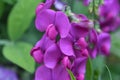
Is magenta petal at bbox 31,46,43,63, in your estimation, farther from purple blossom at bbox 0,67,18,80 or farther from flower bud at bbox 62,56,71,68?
purple blossom at bbox 0,67,18,80

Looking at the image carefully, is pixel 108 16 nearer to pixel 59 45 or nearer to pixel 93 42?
pixel 93 42

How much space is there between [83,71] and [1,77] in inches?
23.7

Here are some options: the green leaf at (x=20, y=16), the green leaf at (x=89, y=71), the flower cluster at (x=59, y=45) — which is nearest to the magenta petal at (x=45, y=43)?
the flower cluster at (x=59, y=45)

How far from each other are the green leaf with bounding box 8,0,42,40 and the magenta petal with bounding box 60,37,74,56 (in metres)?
0.48

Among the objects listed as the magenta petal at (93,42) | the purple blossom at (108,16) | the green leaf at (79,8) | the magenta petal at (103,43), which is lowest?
the purple blossom at (108,16)

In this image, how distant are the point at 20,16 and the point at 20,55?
0.50ft

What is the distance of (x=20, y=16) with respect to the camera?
5.11 feet

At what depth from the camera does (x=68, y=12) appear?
1.05 metres

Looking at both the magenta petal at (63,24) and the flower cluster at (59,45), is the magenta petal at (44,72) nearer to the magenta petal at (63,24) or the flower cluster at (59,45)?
the flower cluster at (59,45)

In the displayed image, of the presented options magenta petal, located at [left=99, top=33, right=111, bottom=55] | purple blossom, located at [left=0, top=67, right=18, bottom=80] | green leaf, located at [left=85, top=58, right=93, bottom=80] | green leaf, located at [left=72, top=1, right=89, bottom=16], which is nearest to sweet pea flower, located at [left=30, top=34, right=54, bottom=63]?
green leaf, located at [left=85, top=58, right=93, bottom=80]

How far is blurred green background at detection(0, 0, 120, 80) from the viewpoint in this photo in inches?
55.9

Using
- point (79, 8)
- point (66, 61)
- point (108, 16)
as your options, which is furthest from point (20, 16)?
point (66, 61)

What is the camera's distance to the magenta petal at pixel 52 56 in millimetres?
1035

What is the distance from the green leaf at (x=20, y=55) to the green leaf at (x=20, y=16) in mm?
44
